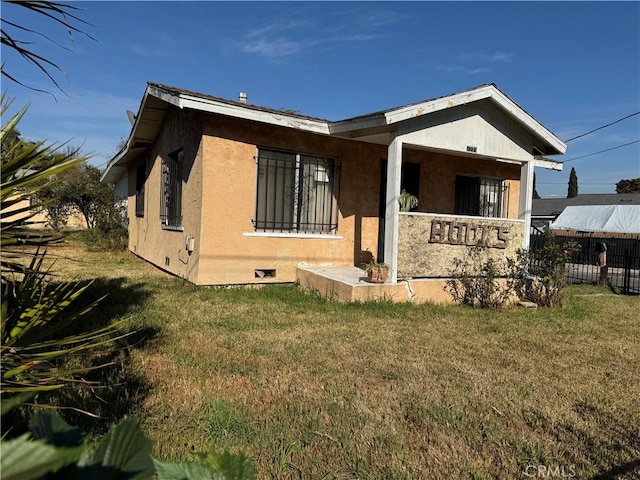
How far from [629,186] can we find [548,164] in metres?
61.6

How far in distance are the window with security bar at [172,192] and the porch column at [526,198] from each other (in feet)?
22.1

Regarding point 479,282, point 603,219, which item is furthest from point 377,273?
point 603,219

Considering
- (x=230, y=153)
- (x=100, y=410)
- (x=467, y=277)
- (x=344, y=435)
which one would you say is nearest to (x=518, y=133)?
(x=467, y=277)

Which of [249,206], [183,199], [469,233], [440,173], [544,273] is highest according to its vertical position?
[440,173]

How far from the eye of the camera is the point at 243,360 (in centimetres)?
418

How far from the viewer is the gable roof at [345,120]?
704 centimetres

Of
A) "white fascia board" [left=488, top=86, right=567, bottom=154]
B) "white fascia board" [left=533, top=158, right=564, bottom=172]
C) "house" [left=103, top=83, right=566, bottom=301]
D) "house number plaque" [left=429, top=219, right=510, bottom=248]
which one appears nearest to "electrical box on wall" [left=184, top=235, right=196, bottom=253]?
"house" [left=103, top=83, right=566, bottom=301]

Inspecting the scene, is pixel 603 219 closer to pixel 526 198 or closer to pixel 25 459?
pixel 526 198

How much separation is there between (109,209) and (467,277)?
14.3 m

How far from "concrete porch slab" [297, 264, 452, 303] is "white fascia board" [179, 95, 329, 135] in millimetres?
2614

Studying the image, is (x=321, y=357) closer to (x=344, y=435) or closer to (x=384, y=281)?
(x=344, y=435)

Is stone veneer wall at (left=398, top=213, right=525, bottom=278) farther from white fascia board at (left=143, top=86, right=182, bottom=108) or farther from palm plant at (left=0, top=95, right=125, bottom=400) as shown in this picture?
palm plant at (left=0, top=95, right=125, bottom=400)

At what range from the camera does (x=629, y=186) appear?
6044 centimetres

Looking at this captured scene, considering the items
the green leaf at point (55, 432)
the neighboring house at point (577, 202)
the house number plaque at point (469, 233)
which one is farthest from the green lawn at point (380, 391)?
the neighboring house at point (577, 202)
